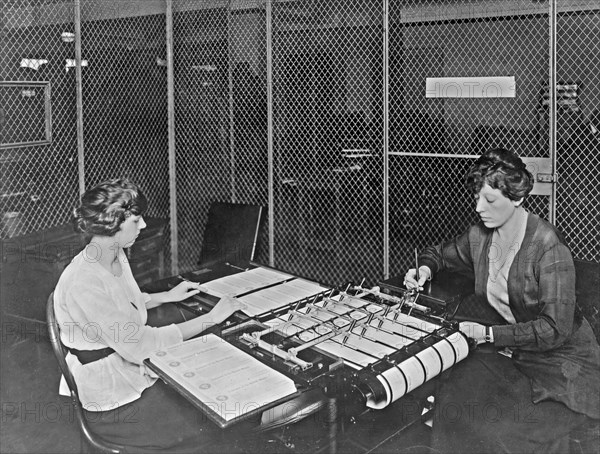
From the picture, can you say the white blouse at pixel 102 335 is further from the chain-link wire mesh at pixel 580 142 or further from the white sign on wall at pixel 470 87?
the chain-link wire mesh at pixel 580 142

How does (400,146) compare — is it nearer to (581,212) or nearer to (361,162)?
(361,162)

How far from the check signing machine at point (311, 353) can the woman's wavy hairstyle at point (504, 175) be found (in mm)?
550

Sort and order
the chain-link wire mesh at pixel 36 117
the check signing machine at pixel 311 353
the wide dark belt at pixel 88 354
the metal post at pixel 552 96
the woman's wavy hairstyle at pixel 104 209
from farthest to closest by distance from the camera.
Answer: the chain-link wire mesh at pixel 36 117, the metal post at pixel 552 96, the woman's wavy hairstyle at pixel 104 209, the wide dark belt at pixel 88 354, the check signing machine at pixel 311 353

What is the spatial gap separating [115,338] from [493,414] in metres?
1.41

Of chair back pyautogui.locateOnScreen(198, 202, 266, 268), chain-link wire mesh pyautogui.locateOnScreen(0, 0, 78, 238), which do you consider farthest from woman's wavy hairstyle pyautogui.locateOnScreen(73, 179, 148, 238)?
chain-link wire mesh pyautogui.locateOnScreen(0, 0, 78, 238)

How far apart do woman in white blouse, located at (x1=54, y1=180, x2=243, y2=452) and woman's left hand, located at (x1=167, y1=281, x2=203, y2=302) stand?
33 cm

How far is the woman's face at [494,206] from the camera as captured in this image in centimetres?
268

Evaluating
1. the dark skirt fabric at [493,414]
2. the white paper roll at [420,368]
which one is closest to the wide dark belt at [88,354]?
the white paper roll at [420,368]

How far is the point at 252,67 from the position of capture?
5.68 m

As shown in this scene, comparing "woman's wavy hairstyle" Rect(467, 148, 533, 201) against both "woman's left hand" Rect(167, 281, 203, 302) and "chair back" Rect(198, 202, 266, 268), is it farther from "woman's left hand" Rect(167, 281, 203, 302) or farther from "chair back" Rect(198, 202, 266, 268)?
"chair back" Rect(198, 202, 266, 268)

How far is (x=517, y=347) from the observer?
2564mm

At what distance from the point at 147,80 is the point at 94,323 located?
3.98 m

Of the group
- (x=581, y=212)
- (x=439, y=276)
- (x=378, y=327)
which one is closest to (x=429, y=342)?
(x=378, y=327)

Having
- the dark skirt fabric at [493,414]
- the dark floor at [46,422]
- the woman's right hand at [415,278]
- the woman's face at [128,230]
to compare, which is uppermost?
the woman's face at [128,230]
